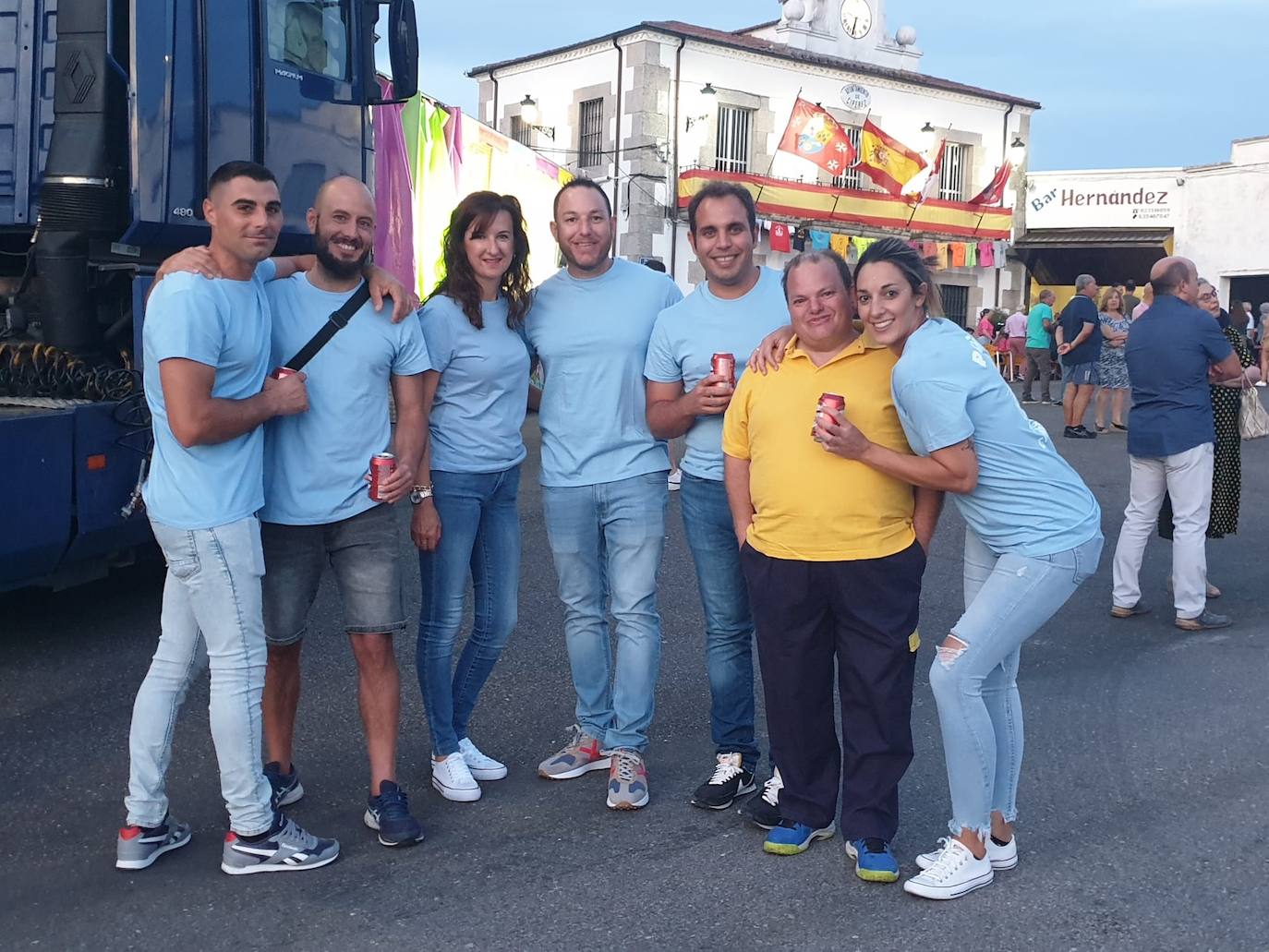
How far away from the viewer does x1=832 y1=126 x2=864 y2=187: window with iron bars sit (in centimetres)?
3106

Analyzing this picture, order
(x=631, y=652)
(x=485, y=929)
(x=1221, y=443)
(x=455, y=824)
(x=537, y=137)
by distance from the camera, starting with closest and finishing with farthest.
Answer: (x=485, y=929) → (x=455, y=824) → (x=631, y=652) → (x=1221, y=443) → (x=537, y=137)

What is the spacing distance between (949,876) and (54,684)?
12.1 feet

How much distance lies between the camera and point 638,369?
4.32 m

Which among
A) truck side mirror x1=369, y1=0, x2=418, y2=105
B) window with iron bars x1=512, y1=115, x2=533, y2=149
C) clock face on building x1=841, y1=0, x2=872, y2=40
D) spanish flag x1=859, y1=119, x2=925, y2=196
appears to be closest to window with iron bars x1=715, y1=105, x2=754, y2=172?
spanish flag x1=859, y1=119, x2=925, y2=196

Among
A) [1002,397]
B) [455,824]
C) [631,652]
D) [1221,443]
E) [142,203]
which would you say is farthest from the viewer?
[1221,443]

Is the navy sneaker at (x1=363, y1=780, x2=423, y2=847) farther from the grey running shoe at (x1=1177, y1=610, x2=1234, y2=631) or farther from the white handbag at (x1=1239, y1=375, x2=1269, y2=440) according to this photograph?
the white handbag at (x1=1239, y1=375, x2=1269, y2=440)

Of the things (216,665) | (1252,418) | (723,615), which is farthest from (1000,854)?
(1252,418)

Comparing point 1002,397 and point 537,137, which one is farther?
point 537,137

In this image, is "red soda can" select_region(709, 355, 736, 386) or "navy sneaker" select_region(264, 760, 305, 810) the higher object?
"red soda can" select_region(709, 355, 736, 386)

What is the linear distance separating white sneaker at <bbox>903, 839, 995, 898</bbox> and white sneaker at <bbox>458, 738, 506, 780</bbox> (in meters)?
1.45

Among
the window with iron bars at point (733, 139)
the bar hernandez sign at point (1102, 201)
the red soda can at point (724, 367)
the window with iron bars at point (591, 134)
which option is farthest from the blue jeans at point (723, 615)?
the bar hernandez sign at point (1102, 201)

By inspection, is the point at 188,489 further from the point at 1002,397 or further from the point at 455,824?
the point at 1002,397

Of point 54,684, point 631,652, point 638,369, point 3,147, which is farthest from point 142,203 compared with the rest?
point 631,652

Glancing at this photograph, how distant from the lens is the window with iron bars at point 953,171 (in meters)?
33.5
